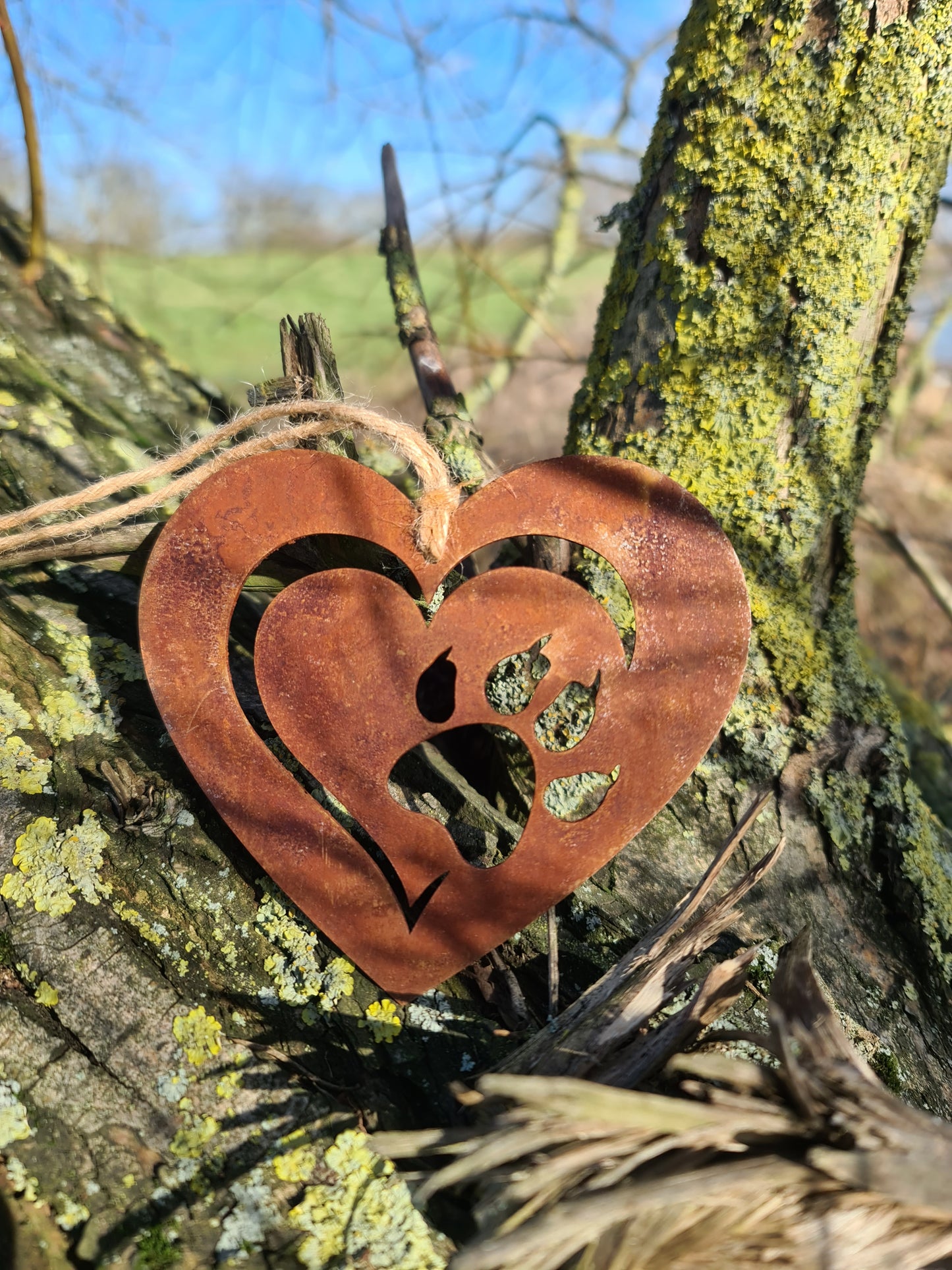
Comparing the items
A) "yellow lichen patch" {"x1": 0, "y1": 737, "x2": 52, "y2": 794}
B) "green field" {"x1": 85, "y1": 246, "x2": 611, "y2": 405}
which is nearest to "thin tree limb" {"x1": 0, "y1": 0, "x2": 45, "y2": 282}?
"green field" {"x1": 85, "y1": 246, "x2": 611, "y2": 405}

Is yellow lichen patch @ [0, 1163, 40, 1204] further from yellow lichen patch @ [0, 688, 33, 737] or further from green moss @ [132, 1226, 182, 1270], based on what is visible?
yellow lichen patch @ [0, 688, 33, 737]

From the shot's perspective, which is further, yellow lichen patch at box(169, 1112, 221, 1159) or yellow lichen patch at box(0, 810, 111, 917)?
yellow lichen patch at box(0, 810, 111, 917)

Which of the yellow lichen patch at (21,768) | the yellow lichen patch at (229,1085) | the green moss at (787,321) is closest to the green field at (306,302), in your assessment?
the green moss at (787,321)

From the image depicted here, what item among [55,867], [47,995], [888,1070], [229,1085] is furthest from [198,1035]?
[888,1070]

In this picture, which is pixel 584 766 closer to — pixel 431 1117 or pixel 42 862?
pixel 431 1117

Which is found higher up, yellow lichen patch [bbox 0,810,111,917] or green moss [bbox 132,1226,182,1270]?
yellow lichen patch [bbox 0,810,111,917]

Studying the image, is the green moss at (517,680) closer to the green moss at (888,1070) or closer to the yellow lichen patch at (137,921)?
the yellow lichen patch at (137,921)
